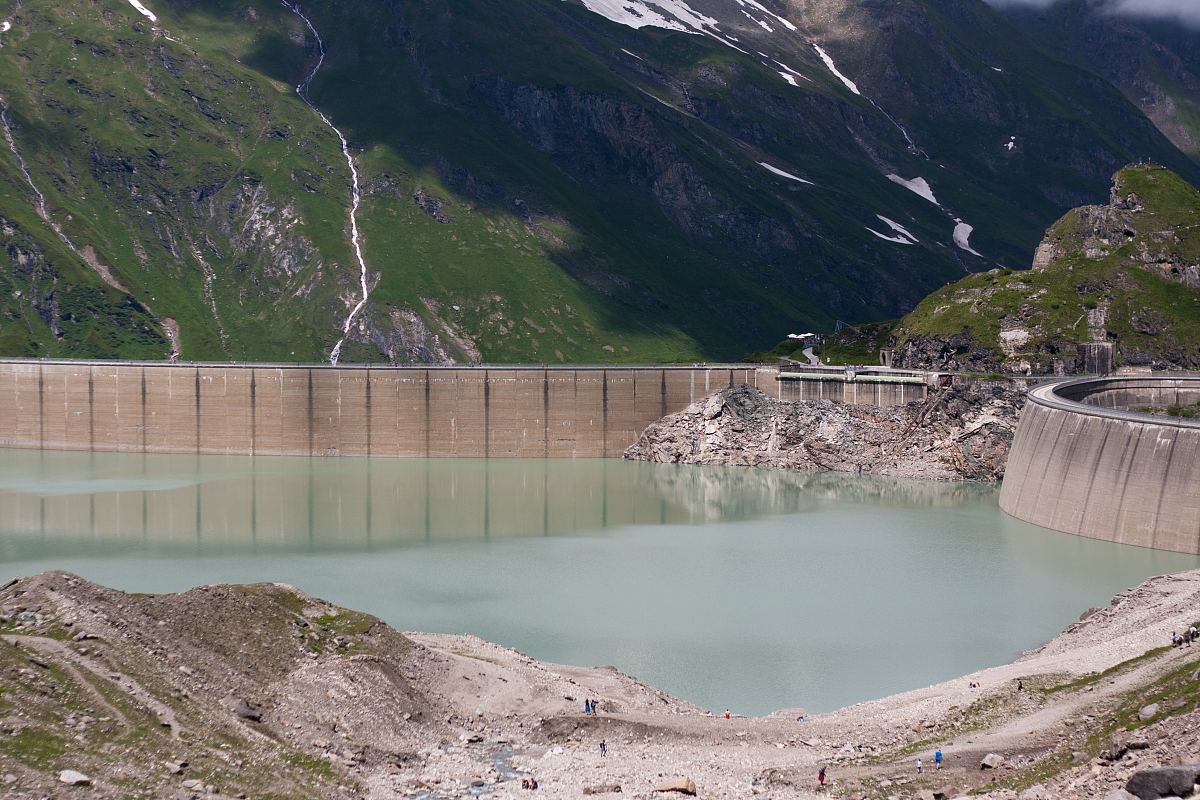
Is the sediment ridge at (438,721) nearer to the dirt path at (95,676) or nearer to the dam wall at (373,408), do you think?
the dirt path at (95,676)

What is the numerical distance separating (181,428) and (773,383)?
49.4 metres

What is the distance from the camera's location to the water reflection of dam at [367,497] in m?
93.6

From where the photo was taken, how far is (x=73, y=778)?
34281mm

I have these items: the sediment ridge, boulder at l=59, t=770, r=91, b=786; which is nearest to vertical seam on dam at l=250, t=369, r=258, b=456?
the sediment ridge

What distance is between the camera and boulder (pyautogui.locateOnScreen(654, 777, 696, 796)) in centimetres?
3888

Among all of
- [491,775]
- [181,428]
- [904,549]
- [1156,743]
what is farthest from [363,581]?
[181,428]

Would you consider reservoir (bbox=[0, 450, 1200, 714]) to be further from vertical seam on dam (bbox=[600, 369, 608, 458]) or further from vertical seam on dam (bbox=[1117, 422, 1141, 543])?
vertical seam on dam (bbox=[600, 369, 608, 458])

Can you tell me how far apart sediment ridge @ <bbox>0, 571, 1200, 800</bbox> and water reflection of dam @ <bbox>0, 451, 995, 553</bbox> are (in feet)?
131

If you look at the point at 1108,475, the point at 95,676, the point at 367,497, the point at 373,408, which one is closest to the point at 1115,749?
the point at 95,676

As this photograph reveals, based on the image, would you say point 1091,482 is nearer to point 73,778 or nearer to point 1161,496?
point 1161,496

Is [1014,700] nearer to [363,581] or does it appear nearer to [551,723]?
[551,723]

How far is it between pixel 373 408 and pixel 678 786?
9727 cm

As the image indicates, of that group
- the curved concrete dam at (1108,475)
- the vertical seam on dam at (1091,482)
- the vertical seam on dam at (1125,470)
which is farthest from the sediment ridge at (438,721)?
the vertical seam on dam at (1091,482)

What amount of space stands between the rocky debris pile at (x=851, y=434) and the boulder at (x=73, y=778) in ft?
300
